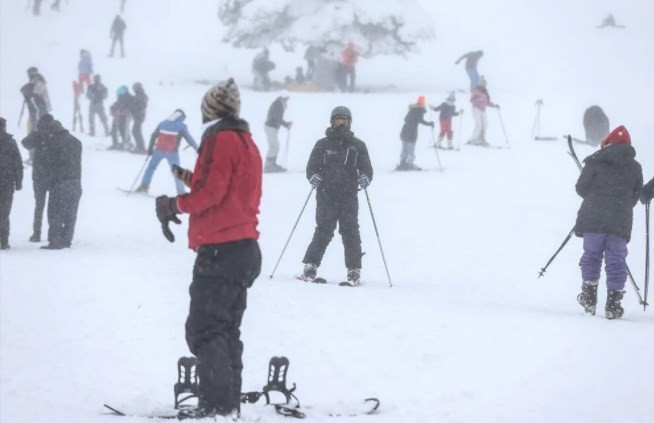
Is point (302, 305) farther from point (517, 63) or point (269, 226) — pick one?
point (517, 63)

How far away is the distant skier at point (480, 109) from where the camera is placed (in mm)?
21969

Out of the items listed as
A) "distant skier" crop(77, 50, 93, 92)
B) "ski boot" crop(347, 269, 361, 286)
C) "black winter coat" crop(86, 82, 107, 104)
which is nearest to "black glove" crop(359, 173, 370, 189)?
"ski boot" crop(347, 269, 361, 286)

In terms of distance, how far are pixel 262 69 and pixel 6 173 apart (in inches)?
839

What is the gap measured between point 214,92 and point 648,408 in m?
→ 3.07

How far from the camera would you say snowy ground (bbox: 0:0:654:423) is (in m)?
5.84

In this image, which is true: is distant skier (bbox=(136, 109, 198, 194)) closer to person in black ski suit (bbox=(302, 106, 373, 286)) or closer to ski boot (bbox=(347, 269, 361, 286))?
person in black ski suit (bbox=(302, 106, 373, 286))

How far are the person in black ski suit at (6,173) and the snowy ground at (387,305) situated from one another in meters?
0.40

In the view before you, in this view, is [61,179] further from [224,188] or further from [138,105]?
[138,105]

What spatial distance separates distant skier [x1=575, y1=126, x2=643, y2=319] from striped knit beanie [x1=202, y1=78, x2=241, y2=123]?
432 cm

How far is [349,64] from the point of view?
103 ft

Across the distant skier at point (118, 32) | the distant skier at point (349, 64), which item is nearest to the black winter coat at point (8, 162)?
the distant skier at point (349, 64)

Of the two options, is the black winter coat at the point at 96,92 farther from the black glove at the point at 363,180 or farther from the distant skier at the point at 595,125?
the black glove at the point at 363,180

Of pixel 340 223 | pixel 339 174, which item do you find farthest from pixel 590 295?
pixel 339 174

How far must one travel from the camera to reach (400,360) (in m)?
6.59
